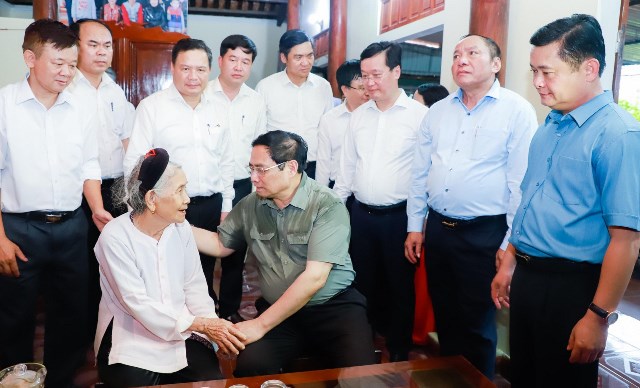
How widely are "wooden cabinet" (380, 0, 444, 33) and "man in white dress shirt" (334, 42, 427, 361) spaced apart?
8.33 feet

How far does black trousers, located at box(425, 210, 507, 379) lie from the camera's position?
2.22 m

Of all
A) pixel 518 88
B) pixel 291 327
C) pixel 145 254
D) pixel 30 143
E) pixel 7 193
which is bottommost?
pixel 291 327

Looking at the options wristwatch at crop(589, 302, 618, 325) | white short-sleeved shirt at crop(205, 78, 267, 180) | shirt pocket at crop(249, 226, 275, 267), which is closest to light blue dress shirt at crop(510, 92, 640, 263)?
wristwatch at crop(589, 302, 618, 325)

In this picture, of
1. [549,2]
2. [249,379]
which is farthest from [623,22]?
[249,379]

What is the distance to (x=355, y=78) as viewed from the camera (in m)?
3.38

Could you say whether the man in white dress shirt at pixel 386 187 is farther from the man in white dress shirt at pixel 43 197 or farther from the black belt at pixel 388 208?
the man in white dress shirt at pixel 43 197

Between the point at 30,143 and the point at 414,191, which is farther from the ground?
the point at 30,143

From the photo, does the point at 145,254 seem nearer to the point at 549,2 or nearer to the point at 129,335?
the point at 129,335

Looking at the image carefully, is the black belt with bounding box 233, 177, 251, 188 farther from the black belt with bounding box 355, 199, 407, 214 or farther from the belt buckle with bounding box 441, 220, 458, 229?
the belt buckle with bounding box 441, 220, 458, 229

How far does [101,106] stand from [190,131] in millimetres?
582

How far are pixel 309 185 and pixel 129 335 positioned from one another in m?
0.90

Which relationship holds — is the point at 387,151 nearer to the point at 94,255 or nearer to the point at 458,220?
the point at 458,220

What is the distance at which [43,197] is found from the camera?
2170 millimetres

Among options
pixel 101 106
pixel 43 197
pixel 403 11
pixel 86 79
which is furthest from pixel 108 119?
pixel 403 11
